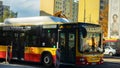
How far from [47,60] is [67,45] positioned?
5.83 feet

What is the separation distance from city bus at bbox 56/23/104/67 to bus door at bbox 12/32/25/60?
10.8ft

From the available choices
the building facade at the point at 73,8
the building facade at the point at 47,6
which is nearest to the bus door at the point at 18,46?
the building facade at the point at 73,8

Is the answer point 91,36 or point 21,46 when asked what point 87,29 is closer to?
point 91,36

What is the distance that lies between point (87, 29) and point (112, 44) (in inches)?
1342

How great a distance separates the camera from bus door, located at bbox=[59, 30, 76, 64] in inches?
845

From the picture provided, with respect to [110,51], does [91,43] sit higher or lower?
higher

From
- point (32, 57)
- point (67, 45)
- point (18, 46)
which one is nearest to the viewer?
point (67, 45)

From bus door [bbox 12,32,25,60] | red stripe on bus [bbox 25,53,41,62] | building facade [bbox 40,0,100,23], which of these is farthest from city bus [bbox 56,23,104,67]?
building facade [bbox 40,0,100,23]

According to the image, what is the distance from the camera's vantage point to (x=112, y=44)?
54.8 metres

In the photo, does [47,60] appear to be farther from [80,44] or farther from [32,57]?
[80,44]

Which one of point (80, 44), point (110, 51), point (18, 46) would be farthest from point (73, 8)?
point (80, 44)

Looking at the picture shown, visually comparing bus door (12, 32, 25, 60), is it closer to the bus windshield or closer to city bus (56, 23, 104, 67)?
city bus (56, 23, 104, 67)

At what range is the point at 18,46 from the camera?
24.7 m

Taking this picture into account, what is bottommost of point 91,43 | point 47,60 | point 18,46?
point 47,60
